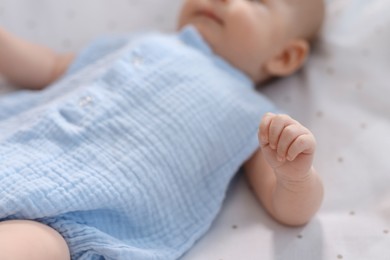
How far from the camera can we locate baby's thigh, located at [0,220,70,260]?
→ 2.38ft

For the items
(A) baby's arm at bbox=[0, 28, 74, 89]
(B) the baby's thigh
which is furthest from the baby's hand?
(A) baby's arm at bbox=[0, 28, 74, 89]

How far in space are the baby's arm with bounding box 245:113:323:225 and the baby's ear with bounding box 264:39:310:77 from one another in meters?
0.24

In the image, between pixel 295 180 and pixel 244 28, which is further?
pixel 244 28

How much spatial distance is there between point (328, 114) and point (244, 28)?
238 mm

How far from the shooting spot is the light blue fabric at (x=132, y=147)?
821 millimetres

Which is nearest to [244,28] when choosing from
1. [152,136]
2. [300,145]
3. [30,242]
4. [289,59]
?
[289,59]

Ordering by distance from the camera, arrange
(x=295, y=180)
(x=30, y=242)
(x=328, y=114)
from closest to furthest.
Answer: (x=30, y=242) → (x=295, y=180) → (x=328, y=114)

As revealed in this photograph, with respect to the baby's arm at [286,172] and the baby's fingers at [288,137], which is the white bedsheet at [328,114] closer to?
the baby's arm at [286,172]

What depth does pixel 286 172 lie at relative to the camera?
82 cm

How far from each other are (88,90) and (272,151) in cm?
37

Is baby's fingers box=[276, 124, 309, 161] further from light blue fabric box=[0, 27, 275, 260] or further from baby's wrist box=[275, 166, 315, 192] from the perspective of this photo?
light blue fabric box=[0, 27, 275, 260]

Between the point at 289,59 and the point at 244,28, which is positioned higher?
the point at 244,28

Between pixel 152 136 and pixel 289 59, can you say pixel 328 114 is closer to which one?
pixel 289 59

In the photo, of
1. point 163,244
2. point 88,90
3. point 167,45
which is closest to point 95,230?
point 163,244
